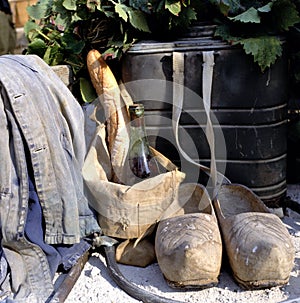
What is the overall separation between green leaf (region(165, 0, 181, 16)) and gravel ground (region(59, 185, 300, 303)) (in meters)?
0.72

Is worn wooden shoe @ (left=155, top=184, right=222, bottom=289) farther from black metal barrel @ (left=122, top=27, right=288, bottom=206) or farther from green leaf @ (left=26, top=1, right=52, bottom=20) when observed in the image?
green leaf @ (left=26, top=1, right=52, bottom=20)

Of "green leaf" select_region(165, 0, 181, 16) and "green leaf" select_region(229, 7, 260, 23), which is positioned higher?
"green leaf" select_region(165, 0, 181, 16)

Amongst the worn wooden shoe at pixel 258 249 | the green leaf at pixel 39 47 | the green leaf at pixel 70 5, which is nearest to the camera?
the worn wooden shoe at pixel 258 249

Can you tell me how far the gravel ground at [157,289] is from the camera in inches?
42.1

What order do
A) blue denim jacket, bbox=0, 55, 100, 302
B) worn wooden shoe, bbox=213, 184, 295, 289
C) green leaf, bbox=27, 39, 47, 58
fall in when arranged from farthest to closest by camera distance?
green leaf, bbox=27, 39, 47, 58 < blue denim jacket, bbox=0, 55, 100, 302 < worn wooden shoe, bbox=213, 184, 295, 289

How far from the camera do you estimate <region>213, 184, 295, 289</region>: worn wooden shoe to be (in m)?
1.02

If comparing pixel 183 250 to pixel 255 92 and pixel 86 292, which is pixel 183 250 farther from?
pixel 255 92

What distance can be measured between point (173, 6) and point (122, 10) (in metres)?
0.15

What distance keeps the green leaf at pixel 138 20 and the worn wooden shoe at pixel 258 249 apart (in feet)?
2.05

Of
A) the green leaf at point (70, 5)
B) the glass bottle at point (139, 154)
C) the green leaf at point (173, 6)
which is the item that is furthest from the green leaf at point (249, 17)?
the green leaf at point (70, 5)

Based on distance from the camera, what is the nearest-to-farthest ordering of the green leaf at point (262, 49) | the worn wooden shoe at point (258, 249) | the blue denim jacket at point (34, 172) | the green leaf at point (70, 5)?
the worn wooden shoe at point (258, 249)
the blue denim jacket at point (34, 172)
the green leaf at point (262, 49)
the green leaf at point (70, 5)

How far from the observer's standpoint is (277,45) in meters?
1.30

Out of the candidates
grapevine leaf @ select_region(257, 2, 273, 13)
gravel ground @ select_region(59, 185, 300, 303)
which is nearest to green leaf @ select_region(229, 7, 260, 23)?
grapevine leaf @ select_region(257, 2, 273, 13)

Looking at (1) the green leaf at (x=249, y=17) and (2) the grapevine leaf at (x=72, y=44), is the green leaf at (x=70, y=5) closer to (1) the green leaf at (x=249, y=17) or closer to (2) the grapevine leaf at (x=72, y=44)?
(2) the grapevine leaf at (x=72, y=44)
